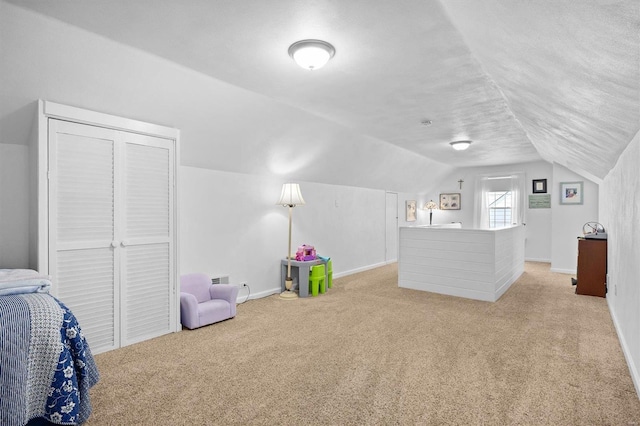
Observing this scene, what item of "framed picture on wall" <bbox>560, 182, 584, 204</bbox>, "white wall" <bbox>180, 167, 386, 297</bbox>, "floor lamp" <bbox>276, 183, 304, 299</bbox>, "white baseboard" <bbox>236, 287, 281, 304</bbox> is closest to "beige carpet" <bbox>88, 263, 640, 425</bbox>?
"white baseboard" <bbox>236, 287, 281, 304</bbox>

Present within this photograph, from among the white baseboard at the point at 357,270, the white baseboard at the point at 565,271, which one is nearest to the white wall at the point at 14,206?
the white baseboard at the point at 357,270

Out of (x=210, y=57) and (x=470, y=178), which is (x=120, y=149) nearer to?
(x=210, y=57)

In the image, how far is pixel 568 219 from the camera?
6.52m

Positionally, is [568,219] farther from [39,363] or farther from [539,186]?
[39,363]

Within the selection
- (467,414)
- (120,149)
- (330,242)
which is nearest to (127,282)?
(120,149)

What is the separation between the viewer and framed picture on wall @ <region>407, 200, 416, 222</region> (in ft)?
27.8

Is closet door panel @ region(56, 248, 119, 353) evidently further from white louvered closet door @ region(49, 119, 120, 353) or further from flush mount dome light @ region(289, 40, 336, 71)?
flush mount dome light @ region(289, 40, 336, 71)

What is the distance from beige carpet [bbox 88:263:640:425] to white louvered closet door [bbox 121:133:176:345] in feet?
0.78

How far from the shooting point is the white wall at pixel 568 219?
6.34 meters

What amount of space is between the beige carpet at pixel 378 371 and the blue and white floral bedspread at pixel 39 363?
332 mm

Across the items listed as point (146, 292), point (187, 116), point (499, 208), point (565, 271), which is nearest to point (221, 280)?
point (146, 292)

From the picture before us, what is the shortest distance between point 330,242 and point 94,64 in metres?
4.35

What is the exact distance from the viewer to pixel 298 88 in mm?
3209

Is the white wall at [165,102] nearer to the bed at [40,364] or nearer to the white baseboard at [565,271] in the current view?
the bed at [40,364]
